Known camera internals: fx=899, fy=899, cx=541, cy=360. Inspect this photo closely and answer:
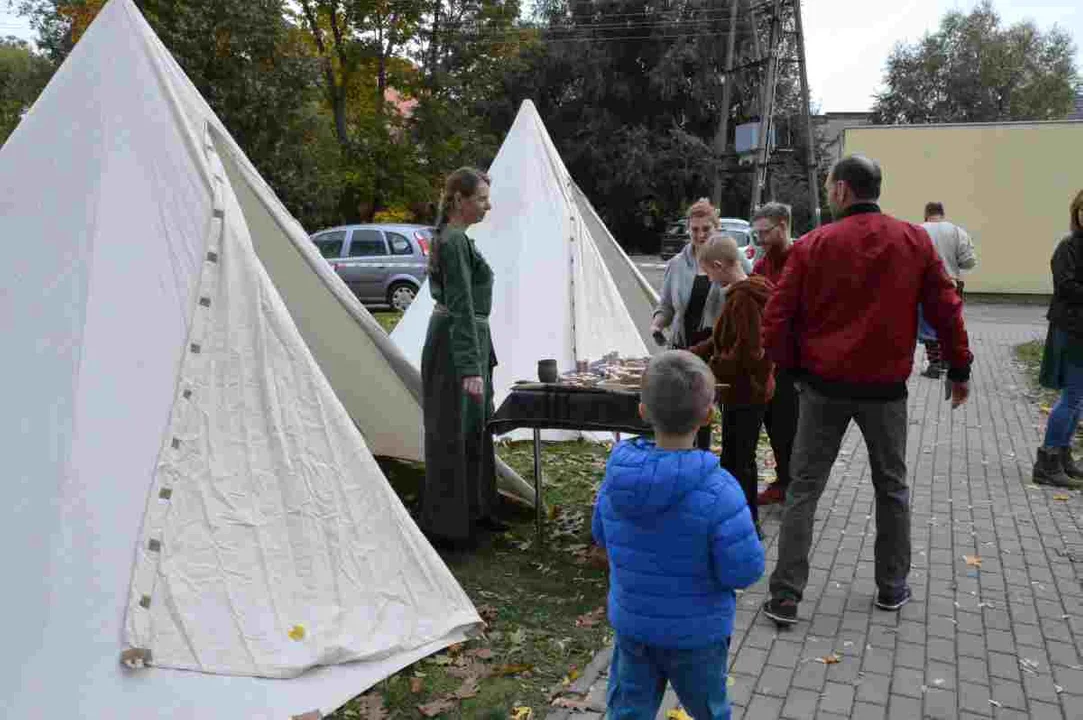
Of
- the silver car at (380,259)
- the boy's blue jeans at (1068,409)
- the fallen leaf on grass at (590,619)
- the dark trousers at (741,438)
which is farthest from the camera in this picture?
the silver car at (380,259)

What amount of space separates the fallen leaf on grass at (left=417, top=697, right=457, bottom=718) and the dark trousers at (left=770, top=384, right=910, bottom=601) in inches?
60.4

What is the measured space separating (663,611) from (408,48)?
1148 inches

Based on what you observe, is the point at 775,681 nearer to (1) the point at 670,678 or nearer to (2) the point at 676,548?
(1) the point at 670,678

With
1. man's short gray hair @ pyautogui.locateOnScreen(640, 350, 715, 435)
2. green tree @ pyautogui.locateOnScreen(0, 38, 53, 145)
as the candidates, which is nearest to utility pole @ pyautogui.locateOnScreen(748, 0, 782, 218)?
green tree @ pyautogui.locateOnScreen(0, 38, 53, 145)

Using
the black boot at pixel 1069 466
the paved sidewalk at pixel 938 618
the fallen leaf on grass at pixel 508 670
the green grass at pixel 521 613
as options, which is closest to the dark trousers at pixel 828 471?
the paved sidewalk at pixel 938 618

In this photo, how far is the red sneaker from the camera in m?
5.81

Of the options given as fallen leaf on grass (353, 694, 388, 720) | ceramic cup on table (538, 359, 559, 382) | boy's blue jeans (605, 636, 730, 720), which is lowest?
fallen leaf on grass (353, 694, 388, 720)

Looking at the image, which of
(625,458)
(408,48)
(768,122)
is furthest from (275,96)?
(625,458)

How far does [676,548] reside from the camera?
2.35m

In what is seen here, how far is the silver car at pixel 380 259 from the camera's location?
1639 cm

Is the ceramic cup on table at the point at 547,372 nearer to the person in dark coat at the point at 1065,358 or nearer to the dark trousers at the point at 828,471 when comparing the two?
the dark trousers at the point at 828,471

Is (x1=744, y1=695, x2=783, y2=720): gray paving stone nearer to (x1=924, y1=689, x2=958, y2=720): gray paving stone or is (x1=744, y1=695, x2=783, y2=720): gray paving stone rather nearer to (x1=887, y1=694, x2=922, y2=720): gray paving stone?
(x1=887, y1=694, x2=922, y2=720): gray paving stone

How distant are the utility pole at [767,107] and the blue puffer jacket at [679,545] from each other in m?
22.6

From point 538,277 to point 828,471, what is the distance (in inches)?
161
